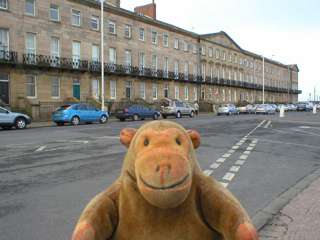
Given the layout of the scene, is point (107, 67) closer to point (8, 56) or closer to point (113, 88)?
point (113, 88)

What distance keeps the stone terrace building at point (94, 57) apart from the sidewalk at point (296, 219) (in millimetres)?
23294

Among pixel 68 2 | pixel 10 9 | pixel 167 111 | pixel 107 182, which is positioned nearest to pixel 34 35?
pixel 10 9

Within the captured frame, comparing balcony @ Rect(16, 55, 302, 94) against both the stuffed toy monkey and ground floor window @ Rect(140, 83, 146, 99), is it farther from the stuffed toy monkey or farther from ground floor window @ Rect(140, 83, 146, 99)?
the stuffed toy monkey

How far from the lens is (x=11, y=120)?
18.0m

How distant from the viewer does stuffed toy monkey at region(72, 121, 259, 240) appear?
1.63 metres

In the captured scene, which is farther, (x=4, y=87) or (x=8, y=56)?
(x=4, y=87)

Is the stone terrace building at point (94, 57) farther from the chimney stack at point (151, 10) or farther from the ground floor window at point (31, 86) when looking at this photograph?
the chimney stack at point (151, 10)

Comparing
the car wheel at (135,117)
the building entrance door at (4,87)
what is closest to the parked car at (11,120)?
the building entrance door at (4,87)

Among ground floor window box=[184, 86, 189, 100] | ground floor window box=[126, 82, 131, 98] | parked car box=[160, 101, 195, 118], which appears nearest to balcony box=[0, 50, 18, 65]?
ground floor window box=[126, 82, 131, 98]

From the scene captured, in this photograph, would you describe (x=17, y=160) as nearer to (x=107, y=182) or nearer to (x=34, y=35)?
(x=107, y=182)

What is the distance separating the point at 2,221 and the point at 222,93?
56722 mm

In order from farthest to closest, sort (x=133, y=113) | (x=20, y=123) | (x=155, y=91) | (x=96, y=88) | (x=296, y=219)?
(x=155, y=91), (x=96, y=88), (x=133, y=113), (x=20, y=123), (x=296, y=219)

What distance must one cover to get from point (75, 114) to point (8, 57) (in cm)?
854

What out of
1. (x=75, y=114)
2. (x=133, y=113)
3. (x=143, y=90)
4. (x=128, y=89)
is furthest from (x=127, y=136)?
(x=143, y=90)
